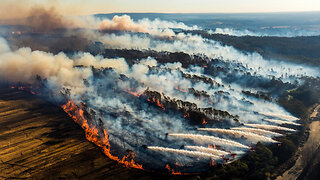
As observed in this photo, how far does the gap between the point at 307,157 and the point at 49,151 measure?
11851cm

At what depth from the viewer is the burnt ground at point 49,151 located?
10373 centimetres

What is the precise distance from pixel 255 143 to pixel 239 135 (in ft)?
28.1

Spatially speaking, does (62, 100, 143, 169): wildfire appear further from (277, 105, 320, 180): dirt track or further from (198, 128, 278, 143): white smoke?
(277, 105, 320, 180): dirt track

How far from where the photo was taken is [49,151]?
120 meters

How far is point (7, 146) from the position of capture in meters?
128

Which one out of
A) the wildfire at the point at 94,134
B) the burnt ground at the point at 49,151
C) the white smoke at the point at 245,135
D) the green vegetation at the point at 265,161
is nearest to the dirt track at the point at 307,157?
the green vegetation at the point at 265,161

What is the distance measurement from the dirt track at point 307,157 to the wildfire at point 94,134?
60.4 m

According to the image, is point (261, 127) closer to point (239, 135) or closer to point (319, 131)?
point (239, 135)

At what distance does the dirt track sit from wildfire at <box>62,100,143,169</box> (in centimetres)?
6036

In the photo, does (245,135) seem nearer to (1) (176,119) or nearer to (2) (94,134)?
(1) (176,119)

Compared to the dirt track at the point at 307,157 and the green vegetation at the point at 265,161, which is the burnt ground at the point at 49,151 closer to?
the green vegetation at the point at 265,161

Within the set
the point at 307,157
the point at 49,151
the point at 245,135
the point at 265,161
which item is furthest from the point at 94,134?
the point at 307,157

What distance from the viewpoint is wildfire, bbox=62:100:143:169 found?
108m

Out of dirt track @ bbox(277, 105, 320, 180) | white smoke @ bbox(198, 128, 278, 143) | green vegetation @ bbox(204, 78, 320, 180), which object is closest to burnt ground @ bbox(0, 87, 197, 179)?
green vegetation @ bbox(204, 78, 320, 180)
